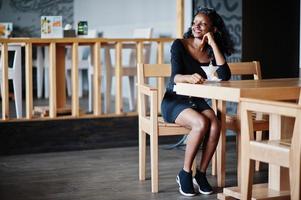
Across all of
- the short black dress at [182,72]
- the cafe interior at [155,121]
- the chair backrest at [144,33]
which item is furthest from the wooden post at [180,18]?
the chair backrest at [144,33]

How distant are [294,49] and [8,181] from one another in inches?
114

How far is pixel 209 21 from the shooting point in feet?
12.8

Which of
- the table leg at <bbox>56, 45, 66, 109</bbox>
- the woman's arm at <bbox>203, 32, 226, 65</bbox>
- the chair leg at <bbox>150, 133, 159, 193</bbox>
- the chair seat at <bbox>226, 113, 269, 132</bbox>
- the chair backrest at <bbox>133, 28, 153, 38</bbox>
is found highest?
the chair backrest at <bbox>133, 28, 153, 38</bbox>

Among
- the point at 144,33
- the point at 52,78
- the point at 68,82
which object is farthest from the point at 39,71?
the point at 52,78

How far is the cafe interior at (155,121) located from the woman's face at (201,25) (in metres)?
A: 0.23

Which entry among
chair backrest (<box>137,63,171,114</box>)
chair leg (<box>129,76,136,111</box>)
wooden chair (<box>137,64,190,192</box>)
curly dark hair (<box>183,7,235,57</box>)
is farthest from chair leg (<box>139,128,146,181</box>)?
chair leg (<box>129,76,136,111</box>)

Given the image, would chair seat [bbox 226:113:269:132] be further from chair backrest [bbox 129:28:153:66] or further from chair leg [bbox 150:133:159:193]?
chair backrest [bbox 129:28:153:66]

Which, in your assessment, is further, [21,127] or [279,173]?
[21,127]

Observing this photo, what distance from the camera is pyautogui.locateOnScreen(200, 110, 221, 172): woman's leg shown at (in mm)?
3770

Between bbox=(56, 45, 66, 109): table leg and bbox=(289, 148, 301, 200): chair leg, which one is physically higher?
bbox=(56, 45, 66, 109): table leg

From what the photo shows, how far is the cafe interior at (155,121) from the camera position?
3.15 m

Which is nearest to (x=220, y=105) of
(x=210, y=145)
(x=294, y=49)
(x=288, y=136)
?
(x=210, y=145)

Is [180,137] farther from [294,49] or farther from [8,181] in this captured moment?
[8,181]

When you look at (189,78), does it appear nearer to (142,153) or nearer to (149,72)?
(149,72)
